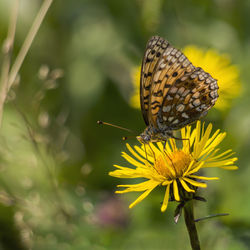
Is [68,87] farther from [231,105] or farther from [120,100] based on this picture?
[231,105]

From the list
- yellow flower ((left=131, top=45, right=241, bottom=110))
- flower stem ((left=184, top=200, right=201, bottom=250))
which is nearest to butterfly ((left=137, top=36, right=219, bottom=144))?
flower stem ((left=184, top=200, right=201, bottom=250))

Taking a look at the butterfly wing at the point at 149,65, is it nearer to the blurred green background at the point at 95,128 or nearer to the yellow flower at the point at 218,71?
the blurred green background at the point at 95,128

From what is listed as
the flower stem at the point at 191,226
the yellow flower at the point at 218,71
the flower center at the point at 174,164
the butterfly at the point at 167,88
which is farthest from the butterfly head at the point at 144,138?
the yellow flower at the point at 218,71

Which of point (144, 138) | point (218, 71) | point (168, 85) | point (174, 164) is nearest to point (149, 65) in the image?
point (168, 85)

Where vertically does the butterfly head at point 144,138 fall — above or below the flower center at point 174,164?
above

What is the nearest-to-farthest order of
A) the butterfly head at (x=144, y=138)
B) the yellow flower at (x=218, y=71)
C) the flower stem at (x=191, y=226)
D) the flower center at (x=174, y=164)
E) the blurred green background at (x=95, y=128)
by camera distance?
the flower stem at (x=191, y=226)
the flower center at (x=174, y=164)
the butterfly head at (x=144, y=138)
the blurred green background at (x=95, y=128)
the yellow flower at (x=218, y=71)

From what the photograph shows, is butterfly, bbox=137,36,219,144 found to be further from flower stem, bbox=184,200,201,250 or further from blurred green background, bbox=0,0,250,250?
blurred green background, bbox=0,0,250,250

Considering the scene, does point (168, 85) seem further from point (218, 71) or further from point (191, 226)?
point (218, 71)
